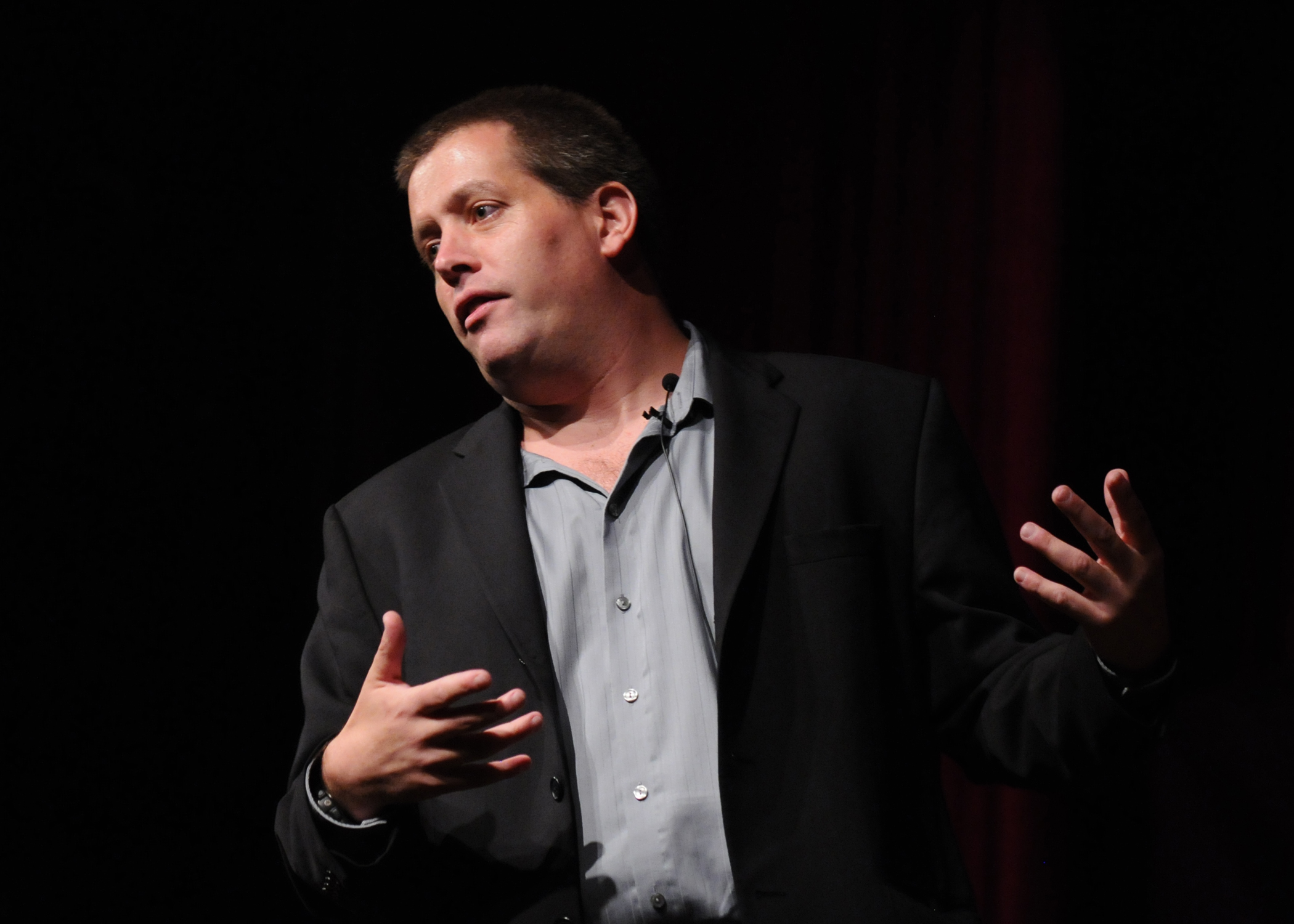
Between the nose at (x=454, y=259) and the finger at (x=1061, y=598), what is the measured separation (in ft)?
3.14

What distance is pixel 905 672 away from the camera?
1544 millimetres

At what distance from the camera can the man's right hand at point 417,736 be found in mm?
1257

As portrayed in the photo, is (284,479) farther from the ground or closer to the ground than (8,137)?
closer to the ground

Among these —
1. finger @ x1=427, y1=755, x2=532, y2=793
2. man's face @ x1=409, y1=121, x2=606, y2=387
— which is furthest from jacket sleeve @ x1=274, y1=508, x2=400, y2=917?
man's face @ x1=409, y1=121, x2=606, y2=387

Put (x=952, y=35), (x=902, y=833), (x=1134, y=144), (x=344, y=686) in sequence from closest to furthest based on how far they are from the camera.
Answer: (x=902, y=833)
(x=344, y=686)
(x=1134, y=144)
(x=952, y=35)

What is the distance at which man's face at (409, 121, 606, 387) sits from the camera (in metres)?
1.76

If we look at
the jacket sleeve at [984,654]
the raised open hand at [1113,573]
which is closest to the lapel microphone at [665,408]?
the jacket sleeve at [984,654]

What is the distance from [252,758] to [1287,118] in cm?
256

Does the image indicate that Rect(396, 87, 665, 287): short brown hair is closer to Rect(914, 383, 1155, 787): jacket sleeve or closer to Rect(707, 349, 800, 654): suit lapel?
Rect(707, 349, 800, 654): suit lapel

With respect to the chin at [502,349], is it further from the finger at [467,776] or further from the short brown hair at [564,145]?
the finger at [467,776]

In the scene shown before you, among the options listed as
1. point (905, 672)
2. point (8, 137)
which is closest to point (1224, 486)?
point (905, 672)

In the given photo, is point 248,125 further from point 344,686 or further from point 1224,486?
point 1224,486

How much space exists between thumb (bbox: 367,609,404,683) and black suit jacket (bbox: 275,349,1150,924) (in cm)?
20

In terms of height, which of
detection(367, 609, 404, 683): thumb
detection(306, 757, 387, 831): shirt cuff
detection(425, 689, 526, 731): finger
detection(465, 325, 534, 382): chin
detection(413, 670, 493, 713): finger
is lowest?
detection(306, 757, 387, 831): shirt cuff
